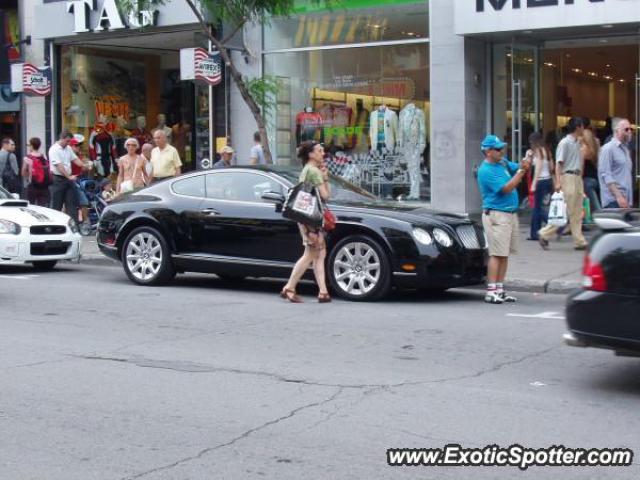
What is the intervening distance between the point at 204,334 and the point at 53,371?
6.21 ft

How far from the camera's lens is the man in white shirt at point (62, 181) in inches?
737

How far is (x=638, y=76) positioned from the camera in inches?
715

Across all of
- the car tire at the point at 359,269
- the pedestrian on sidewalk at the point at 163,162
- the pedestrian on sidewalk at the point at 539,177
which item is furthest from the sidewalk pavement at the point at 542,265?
the car tire at the point at 359,269

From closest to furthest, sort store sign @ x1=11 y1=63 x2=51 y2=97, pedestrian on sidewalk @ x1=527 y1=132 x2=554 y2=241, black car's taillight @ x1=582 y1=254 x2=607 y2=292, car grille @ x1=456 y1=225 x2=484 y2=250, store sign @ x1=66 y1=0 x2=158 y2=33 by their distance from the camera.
Result: black car's taillight @ x1=582 y1=254 x2=607 y2=292, car grille @ x1=456 y1=225 x2=484 y2=250, pedestrian on sidewalk @ x1=527 y1=132 x2=554 y2=241, store sign @ x1=66 y1=0 x2=158 y2=33, store sign @ x1=11 y1=63 x2=51 y2=97

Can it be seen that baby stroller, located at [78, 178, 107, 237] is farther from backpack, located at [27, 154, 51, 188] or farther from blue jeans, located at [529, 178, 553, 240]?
blue jeans, located at [529, 178, 553, 240]

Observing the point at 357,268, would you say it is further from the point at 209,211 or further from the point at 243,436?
the point at 243,436

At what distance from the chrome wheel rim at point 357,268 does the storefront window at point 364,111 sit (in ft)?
26.4

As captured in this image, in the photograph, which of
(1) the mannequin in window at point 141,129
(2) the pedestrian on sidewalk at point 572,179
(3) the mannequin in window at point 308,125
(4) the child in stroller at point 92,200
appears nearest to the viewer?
(2) the pedestrian on sidewalk at point 572,179

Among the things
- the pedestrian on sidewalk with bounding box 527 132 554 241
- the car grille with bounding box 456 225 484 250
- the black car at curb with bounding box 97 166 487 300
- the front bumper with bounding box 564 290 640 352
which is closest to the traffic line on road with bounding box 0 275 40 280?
the black car at curb with bounding box 97 166 487 300

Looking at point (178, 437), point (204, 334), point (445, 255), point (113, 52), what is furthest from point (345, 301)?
point (113, 52)

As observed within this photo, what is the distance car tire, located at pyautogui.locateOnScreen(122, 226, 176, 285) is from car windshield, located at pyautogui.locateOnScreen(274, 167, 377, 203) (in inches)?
69.5

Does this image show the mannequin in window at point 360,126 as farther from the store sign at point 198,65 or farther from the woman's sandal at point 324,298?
the woman's sandal at point 324,298

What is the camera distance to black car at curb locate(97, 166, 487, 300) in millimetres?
11336

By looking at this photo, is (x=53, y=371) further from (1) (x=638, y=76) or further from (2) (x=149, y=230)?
(1) (x=638, y=76)
